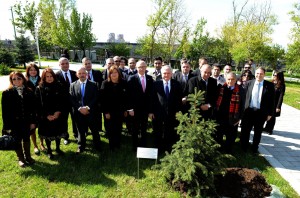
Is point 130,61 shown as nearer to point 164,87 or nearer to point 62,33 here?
point 164,87

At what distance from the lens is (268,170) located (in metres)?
4.92

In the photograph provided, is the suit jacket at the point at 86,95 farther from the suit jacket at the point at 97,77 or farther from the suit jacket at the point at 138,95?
Result: the suit jacket at the point at 97,77

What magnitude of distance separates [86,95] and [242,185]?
3847mm

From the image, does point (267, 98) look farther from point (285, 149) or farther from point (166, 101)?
point (166, 101)

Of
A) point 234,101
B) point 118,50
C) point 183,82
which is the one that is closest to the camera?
point 234,101

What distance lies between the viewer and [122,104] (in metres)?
5.36

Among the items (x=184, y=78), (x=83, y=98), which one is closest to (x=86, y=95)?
(x=83, y=98)

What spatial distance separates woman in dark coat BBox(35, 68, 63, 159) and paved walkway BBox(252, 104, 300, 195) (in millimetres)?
5327

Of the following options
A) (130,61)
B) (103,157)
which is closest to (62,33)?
(130,61)

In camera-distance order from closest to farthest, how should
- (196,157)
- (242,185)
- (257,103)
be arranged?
(196,157) < (242,185) < (257,103)

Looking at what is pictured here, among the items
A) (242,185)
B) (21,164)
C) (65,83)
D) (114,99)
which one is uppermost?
(65,83)

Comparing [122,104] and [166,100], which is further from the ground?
[166,100]

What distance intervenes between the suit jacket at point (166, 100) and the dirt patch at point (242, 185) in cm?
179

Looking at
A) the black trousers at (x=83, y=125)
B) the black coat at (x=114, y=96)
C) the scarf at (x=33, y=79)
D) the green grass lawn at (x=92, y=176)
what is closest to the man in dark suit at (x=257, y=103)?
the green grass lawn at (x=92, y=176)
